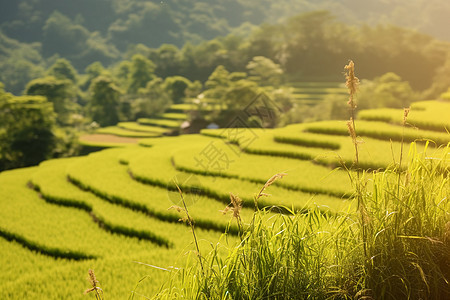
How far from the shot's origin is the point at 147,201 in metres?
8.09

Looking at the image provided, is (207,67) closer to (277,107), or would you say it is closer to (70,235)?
(277,107)

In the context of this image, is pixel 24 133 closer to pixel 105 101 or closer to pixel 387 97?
pixel 105 101

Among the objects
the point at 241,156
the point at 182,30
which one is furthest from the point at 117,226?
the point at 182,30

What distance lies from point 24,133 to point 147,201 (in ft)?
61.3

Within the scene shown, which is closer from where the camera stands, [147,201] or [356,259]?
[356,259]

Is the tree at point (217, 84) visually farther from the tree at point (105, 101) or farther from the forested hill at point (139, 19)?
the forested hill at point (139, 19)

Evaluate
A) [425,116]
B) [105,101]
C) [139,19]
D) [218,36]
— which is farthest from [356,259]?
[139,19]

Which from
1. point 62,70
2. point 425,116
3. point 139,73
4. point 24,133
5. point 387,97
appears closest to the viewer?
point 425,116

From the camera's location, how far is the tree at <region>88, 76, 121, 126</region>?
40.2 m

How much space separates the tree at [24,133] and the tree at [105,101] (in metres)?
16.3

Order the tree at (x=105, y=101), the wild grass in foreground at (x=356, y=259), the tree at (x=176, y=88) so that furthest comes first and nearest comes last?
the tree at (x=176, y=88) → the tree at (x=105, y=101) → the wild grass in foreground at (x=356, y=259)

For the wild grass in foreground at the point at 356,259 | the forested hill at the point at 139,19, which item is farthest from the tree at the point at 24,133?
the forested hill at the point at 139,19

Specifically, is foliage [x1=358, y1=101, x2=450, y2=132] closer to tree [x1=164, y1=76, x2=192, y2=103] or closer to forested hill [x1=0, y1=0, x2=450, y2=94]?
forested hill [x1=0, y1=0, x2=450, y2=94]

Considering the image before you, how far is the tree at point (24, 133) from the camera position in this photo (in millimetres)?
22656
